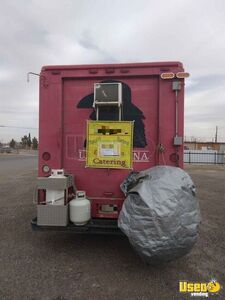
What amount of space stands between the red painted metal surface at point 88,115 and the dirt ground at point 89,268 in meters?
0.75

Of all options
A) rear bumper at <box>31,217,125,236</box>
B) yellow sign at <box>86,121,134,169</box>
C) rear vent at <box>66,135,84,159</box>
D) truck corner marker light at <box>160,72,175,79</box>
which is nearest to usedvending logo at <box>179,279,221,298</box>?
rear bumper at <box>31,217,125,236</box>

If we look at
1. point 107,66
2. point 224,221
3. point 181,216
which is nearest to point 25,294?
point 181,216

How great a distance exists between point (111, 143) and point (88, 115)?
0.62m

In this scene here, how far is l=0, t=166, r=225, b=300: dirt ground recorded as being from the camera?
3.64 meters

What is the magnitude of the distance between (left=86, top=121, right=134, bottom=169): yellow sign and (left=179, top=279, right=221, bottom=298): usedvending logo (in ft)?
6.26

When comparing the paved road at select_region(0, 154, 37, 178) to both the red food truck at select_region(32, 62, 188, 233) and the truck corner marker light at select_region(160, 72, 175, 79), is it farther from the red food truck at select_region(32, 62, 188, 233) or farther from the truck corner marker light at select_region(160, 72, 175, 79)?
the truck corner marker light at select_region(160, 72, 175, 79)

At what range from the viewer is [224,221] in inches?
279

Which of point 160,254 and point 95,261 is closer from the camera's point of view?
A: point 160,254

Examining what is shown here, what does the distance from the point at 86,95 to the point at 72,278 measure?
2.78 m

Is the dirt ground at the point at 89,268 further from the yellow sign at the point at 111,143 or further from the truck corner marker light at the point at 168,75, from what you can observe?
the truck corner marker light at the point at 168,75

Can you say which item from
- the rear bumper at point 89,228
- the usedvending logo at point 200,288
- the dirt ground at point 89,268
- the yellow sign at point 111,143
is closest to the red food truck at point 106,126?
the yellow sign at point 111,143

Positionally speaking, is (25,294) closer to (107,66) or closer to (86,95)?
(86,95)

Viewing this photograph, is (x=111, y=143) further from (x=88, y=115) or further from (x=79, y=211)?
(x=79, y=211)

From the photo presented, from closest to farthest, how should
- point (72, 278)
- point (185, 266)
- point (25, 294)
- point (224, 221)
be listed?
point (25, 294) → point (72, 278) → point (185, 266) → point (224, 221)
